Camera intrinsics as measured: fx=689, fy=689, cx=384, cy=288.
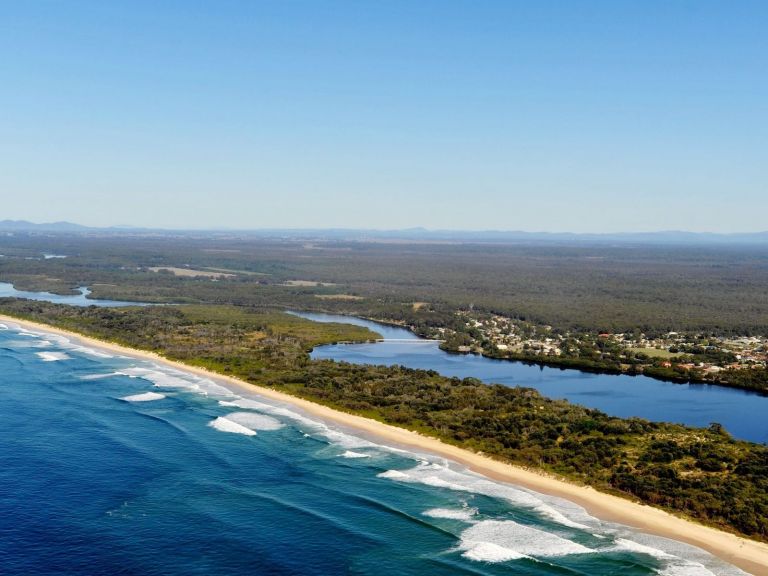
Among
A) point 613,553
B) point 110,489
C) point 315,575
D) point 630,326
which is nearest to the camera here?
point 315,575

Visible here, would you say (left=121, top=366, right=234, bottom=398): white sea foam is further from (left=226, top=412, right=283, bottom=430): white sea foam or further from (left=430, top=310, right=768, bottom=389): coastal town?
(left=430, top=310, right=768, bottom=389): coastal town

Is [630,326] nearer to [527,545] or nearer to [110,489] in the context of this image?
[527,545]

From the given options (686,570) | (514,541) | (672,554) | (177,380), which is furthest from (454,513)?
(177,380)

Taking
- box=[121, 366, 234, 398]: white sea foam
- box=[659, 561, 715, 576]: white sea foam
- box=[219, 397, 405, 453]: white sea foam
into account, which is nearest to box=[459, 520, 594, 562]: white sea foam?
box=[659, 561, 715, 576]: white sea foam

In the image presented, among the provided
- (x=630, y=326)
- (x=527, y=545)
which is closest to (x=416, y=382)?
(x=527, y=545)

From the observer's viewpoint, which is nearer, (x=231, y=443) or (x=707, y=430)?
(x=231, y=443)

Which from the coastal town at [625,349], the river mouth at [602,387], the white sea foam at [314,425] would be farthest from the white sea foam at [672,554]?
the coastal town at [625,349]
